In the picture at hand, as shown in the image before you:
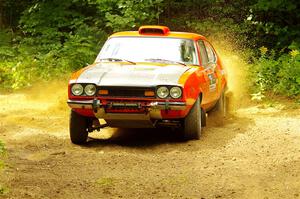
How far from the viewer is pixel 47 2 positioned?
55.7ft

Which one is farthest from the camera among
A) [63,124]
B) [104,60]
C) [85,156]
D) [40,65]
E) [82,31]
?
[82,31]

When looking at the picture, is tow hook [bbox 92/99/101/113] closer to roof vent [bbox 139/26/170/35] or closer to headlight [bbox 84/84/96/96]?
headlight [bbox 84/84/96/96]

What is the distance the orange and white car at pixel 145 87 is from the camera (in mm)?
7863

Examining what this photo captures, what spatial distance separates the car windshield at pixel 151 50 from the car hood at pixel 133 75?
349mm

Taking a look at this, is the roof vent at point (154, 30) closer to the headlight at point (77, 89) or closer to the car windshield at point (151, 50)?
the car windshield at point (151, 50)

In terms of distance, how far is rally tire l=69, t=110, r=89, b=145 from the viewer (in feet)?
27.2

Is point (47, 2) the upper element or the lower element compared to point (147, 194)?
upper

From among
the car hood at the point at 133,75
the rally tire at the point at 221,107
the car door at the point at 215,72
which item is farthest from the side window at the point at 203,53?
the rally tire at the point at 221,107

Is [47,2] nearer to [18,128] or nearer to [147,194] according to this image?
[18,128]

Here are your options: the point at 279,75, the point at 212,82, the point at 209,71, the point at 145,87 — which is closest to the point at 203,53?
the point at 209,71

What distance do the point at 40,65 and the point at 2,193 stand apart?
380 inches

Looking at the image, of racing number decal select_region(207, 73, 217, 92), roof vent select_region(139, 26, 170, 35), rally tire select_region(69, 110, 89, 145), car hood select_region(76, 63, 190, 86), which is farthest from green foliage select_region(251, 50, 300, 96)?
rally tire select_region(69, 110, 89, 145)

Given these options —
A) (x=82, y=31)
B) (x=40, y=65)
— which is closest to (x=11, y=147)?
(x=40, y=65)

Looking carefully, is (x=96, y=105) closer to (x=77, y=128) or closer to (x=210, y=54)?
(x=77, y=128)
